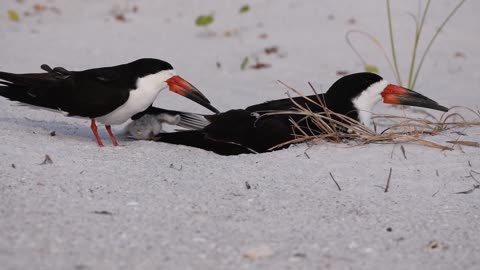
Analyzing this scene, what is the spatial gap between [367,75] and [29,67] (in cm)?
277

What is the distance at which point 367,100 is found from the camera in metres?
3.97

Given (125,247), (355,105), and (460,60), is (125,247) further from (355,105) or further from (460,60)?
(460,60)

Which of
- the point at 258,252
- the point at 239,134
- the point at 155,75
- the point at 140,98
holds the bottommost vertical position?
the point at 258,252

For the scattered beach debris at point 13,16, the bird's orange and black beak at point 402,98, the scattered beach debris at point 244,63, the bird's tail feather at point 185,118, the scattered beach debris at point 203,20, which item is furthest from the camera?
the scattered beach debris at point 13,16

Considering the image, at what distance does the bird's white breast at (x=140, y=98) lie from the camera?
382 cm

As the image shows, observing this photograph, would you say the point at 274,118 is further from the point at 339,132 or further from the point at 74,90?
the point at 74,90

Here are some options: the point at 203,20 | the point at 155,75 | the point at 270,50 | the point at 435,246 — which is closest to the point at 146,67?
the point at 155,75

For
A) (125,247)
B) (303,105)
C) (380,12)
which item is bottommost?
(125,247)

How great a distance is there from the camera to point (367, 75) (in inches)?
157

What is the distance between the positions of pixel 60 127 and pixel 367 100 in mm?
1671

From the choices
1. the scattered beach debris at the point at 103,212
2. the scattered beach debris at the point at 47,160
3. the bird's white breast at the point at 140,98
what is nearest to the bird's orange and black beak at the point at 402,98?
the bird's white breast at the point at 140,98

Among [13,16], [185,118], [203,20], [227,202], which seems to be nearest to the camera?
[227,202]

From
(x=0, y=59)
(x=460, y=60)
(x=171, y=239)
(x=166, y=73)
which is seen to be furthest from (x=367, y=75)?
(x=0, y=59)

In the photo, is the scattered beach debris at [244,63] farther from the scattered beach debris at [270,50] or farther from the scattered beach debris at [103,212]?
the scattered beach debris at [103,212]
